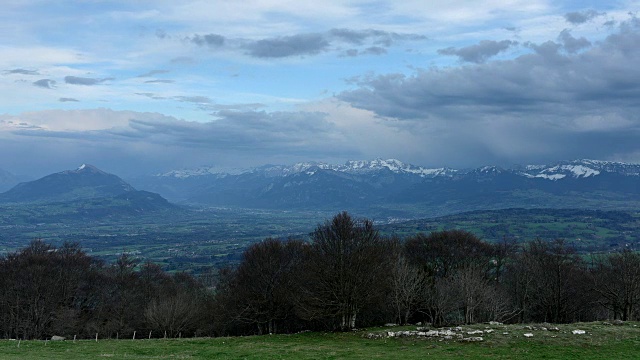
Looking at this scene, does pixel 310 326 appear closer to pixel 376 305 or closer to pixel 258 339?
pixel 376 305

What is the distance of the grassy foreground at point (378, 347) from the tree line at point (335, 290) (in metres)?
10.4

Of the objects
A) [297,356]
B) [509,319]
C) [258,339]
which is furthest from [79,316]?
[509,319]

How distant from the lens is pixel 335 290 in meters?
57.2

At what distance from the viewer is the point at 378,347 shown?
4344cm

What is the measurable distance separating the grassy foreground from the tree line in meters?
10.4

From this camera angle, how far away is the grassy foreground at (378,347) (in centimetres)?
3850

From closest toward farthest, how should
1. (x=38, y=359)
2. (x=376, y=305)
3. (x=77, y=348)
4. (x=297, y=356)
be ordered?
(x=38, y=359), (x=297, y=356), (x=77, y=348), (x=376, y=305)

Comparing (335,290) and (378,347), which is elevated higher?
(335,290)

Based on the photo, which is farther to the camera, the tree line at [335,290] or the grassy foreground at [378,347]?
the tree line at [335,290]

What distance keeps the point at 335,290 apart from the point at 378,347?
1425 centimetres

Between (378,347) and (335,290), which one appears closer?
(378,347)

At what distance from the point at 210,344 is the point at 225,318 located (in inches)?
941

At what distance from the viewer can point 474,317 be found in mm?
71250

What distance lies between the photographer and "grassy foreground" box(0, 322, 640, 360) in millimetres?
38500
